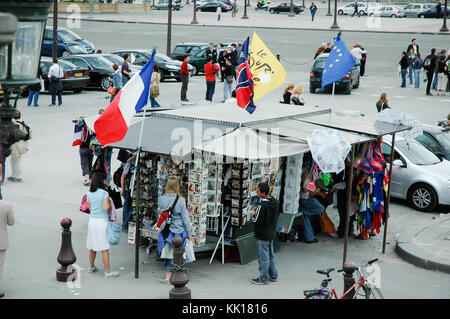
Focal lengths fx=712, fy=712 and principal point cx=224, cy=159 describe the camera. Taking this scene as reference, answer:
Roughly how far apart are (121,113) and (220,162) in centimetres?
152

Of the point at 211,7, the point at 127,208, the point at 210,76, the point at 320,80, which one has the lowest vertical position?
the point at 127,208

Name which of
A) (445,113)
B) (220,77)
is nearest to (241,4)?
(220,77)

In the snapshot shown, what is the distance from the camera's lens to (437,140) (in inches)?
619

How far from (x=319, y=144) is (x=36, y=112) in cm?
1437

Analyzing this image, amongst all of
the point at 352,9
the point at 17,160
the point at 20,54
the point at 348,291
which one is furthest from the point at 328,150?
the point at 352,9

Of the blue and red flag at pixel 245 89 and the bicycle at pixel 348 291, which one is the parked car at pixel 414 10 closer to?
the blue and red flag at pixel 245 89

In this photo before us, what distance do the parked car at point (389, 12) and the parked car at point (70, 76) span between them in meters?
44.5

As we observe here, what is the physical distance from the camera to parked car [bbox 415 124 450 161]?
1552 cm

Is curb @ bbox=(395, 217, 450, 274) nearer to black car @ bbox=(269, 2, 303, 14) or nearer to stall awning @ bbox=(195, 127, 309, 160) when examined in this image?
stall awning @ bbox=(195, 127, 309, 160)

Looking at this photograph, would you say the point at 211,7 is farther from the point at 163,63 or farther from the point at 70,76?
the point at 70,76

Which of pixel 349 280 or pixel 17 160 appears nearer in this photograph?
pixel 349 280

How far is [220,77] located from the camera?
30.9 metres

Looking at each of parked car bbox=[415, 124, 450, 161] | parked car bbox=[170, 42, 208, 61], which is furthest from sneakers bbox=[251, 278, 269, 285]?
parked car bbox=[170, 42, 208, 61]

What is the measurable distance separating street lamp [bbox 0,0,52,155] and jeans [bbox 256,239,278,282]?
193 inches
